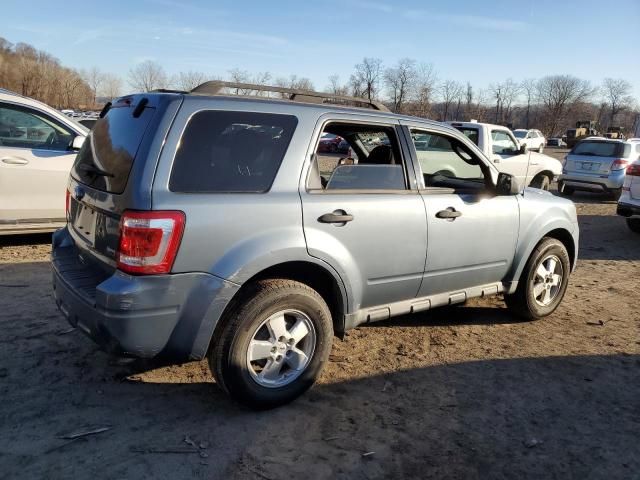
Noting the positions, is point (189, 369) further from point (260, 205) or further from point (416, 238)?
point (416, 238)

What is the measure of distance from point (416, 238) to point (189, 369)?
74.1 inches

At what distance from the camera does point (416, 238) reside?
374 centimetres

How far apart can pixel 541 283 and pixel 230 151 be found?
3.28 m

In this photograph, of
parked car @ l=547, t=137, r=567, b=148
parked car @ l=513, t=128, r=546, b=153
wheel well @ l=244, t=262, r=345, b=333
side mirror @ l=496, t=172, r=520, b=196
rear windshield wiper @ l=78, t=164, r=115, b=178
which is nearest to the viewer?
rear windshield wiper @ l=78, t=164, r=115, b=178

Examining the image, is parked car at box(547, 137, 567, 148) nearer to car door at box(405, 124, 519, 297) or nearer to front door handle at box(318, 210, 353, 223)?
car door at box(405, 124, 519, 297)

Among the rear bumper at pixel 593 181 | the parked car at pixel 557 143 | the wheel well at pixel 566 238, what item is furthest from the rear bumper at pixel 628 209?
the parked car at pixel 557 143

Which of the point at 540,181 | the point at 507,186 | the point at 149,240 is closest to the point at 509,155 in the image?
the point at 540,181

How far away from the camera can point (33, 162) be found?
6098mm

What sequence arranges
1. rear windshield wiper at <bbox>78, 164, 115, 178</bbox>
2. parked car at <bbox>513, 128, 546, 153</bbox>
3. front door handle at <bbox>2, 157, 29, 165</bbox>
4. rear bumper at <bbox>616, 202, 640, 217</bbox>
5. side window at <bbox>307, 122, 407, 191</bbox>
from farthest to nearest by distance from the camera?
parked car at <bbox>513, 128, 546, 153</bbox> → rear bumper at <bbox>616, 202, 640, 217</bbox> → front door handle at <bbox>2, 157, 29, 165</bbox> → side window at <bbox>307, 122, 407, 191</bbox> → rear windshield wiper at <bbox>78, 164, 115, 178</bbox>

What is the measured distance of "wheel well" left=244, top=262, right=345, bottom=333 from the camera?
3.18 metres

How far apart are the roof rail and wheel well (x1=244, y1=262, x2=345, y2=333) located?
115 centimetres

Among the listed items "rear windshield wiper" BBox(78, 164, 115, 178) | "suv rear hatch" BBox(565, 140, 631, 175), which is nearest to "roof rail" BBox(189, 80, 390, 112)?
"rear windshield wiper" BBox(78, 164, 115, 178)

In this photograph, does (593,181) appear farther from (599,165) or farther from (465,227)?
(465,227)

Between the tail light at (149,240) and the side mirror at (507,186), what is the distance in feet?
8.80
